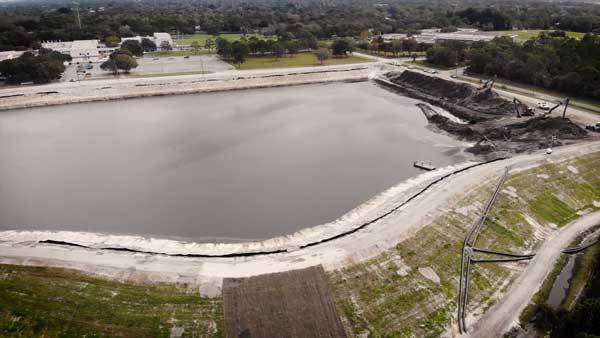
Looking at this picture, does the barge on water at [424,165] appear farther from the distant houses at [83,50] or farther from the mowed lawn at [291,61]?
the distant houses at [83,50]

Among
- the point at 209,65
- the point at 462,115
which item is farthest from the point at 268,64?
the point at 462,115

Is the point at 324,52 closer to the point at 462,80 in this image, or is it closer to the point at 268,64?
the point at 268,64

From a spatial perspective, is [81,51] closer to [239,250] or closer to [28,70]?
[28,70]

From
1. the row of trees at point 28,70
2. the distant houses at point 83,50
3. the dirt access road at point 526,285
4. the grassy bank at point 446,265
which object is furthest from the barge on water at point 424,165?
the distant houses at point 83,50

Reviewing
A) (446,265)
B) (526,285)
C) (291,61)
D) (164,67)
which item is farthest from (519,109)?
(164,67)

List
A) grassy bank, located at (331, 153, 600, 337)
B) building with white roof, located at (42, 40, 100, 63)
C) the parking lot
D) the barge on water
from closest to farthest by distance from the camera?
grassy bank, located at (331, 153, 600, 337) < the barge on water < the parking lot < building with white roof, located at (42, 40, 100, 63)

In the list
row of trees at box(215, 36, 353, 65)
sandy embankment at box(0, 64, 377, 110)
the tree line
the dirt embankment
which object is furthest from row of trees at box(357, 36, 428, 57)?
the dirt embankment

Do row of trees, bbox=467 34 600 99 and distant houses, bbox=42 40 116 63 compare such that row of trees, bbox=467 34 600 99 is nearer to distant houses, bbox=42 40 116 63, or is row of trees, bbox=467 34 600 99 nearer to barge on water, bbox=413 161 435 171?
Answer: barge on water, bbox=413 161 435 171

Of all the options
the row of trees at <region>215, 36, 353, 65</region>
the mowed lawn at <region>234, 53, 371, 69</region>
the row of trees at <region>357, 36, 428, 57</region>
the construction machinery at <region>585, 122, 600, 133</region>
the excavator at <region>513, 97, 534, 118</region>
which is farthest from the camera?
the row of trees at <region>357, 36, 428, 57</region>
